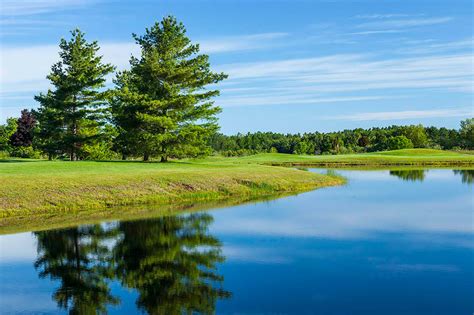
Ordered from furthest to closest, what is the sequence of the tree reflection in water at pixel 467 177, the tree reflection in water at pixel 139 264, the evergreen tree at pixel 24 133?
the evergreen tree at pixel 24 133
the tree reflection in water at pixel 467 177
the tree reflection in water at pixel 139 264

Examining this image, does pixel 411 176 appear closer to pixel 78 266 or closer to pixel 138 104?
pixel 138 104

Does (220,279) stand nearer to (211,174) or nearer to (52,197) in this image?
(52,197)

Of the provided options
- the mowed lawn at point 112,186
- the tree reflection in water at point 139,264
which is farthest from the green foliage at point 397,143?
the tree reflection in water at point 139,264

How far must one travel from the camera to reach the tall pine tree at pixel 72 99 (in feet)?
172

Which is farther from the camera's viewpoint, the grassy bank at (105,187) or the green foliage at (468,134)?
the green foliage at (468,134)

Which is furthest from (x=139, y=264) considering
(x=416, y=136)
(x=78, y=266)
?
(x=416, y=136)

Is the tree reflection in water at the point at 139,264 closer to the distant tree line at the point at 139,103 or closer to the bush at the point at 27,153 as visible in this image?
the distant tree line at the point at 139,103

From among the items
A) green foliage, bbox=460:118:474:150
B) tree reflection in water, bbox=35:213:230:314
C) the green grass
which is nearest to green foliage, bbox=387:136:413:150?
green foliage, bbox=460:118:474:150

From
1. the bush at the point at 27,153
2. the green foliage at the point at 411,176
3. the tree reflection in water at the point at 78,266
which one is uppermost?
the bush at the point at 27,153

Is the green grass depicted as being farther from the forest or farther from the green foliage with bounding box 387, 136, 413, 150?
the green foliage with bounding box 387, 136, 413, 150

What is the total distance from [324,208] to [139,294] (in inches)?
655

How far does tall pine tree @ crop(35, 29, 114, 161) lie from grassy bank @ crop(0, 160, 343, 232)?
13172mm

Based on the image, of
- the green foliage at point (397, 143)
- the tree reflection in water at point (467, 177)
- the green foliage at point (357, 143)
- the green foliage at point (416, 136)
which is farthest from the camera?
the green foliage at point (416, 136)

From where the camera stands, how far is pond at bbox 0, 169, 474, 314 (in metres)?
12.4
